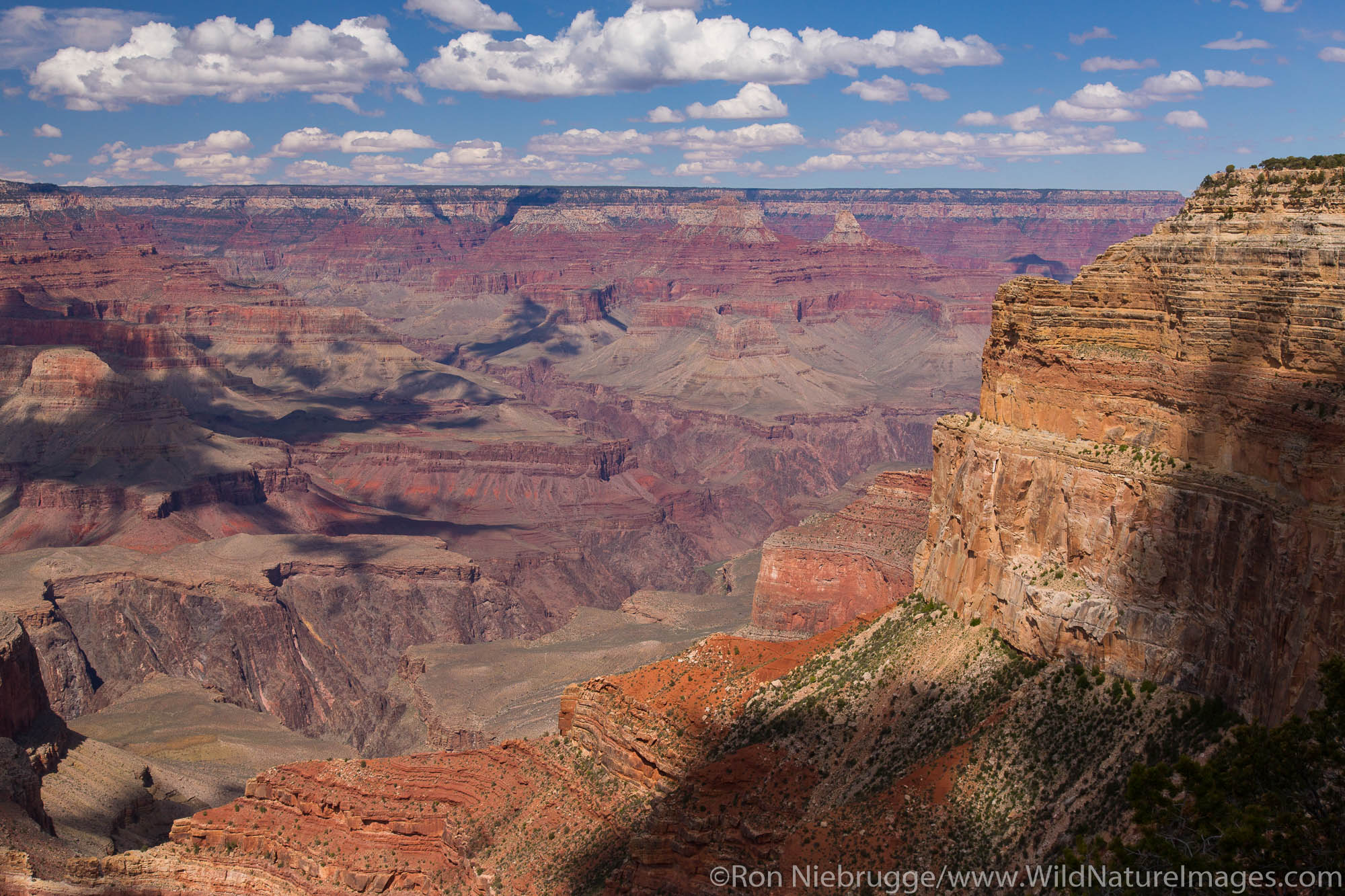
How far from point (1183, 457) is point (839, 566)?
1887 inches

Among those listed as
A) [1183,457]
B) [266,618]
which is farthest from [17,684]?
[1183,457]

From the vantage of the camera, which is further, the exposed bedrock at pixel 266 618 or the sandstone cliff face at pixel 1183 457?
the exposed bedrock at pixel 266 618

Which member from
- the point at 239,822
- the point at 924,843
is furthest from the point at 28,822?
the point at 924,843

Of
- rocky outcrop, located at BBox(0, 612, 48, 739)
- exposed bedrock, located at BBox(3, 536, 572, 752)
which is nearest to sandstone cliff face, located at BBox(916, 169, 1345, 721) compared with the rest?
rocky outcrop, located at BBox(0, 612, 48, 739)

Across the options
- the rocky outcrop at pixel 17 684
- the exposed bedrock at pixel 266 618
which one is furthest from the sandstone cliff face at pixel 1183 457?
the exposed bedrock at pixel 266 618

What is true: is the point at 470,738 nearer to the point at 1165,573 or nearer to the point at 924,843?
the point at 924,843

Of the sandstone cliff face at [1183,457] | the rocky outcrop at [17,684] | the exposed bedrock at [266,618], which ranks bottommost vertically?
the exposed bedrock at [266,618]

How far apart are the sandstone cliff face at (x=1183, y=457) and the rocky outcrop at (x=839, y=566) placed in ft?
129

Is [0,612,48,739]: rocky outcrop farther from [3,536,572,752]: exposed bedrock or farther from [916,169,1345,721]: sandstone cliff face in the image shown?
[916,169,1345,721]: sandstone cliff face

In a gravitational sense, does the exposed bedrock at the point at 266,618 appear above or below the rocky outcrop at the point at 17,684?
below

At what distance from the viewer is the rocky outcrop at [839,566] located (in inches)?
2911

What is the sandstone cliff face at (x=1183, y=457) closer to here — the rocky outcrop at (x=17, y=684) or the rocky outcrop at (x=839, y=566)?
the rocky outcrop at (x=839, y=566)

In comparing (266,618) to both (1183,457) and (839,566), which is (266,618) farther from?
(1183,457)

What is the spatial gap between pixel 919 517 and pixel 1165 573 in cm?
5035
